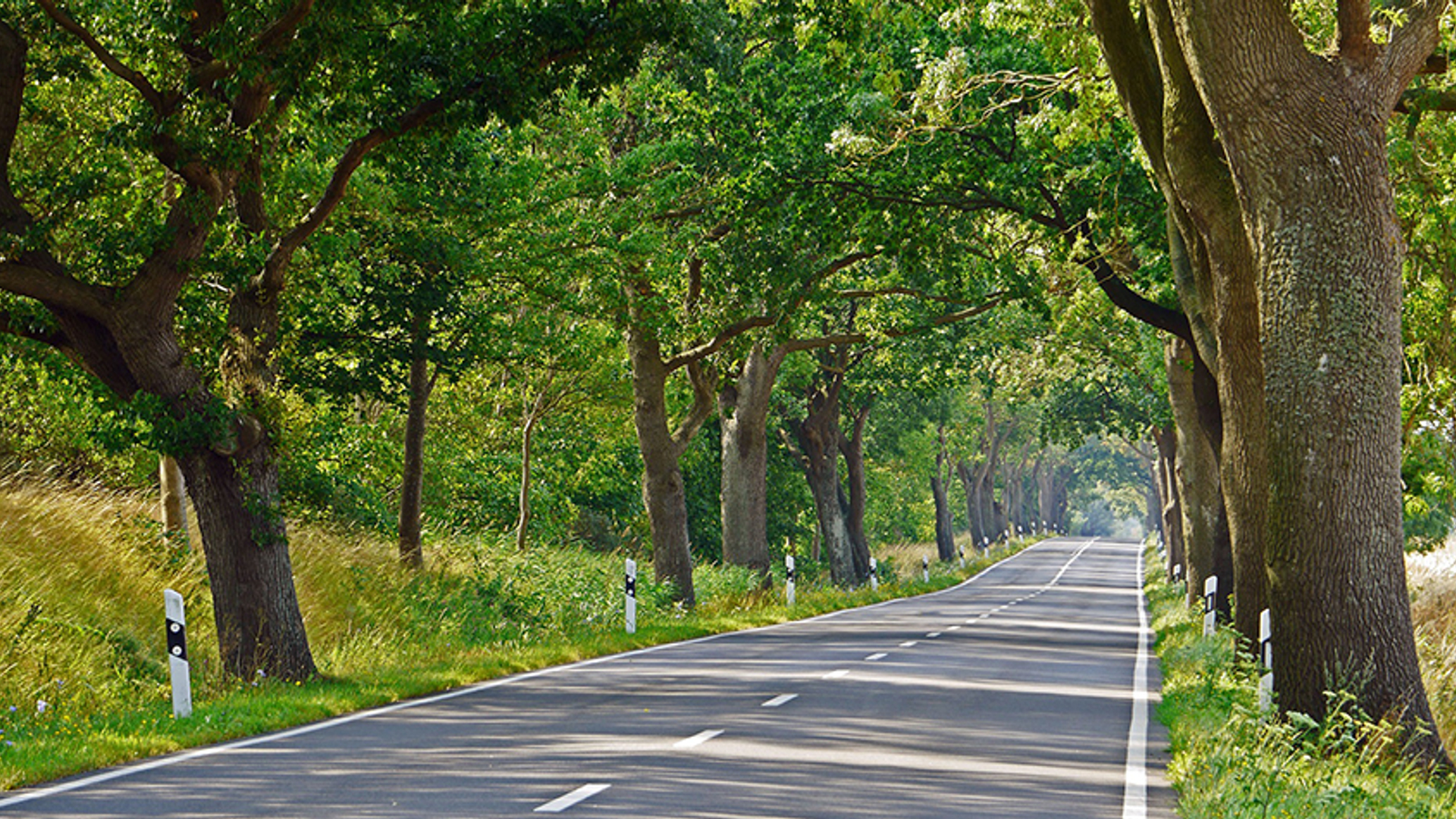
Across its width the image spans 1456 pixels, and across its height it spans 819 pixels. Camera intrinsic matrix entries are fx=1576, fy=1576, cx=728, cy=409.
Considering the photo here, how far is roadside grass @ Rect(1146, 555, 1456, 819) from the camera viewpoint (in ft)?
27.1

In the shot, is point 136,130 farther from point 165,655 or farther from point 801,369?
point 801,369

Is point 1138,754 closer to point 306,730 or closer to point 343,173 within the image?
point 306,730

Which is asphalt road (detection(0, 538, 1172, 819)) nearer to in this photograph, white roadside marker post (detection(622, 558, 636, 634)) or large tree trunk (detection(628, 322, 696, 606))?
white roadside marker post (detection(622, 558, 636, 634))

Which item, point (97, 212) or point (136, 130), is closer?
point (136, 130)

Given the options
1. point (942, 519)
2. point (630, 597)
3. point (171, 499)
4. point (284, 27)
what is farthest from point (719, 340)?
point (942, 519)

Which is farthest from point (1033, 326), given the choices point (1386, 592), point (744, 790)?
point (744, 790)

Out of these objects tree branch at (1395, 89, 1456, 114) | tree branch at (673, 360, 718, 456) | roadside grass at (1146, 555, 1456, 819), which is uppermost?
tree branch at (1395, 89, 1456, 114)

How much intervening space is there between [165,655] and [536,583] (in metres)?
10.3

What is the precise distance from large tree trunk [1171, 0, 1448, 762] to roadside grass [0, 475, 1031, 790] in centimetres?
776

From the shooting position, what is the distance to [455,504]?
33031 mm

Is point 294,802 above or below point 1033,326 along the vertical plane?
below

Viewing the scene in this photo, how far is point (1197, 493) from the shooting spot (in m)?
28.0

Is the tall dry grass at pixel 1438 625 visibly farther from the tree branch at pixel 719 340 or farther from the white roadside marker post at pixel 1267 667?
the tree branch at pixel 719 340

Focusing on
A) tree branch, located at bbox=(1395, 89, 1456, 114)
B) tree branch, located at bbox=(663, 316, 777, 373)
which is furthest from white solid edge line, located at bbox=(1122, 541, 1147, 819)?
tree branch, located at bbox=(663, 316, 777, 373)
